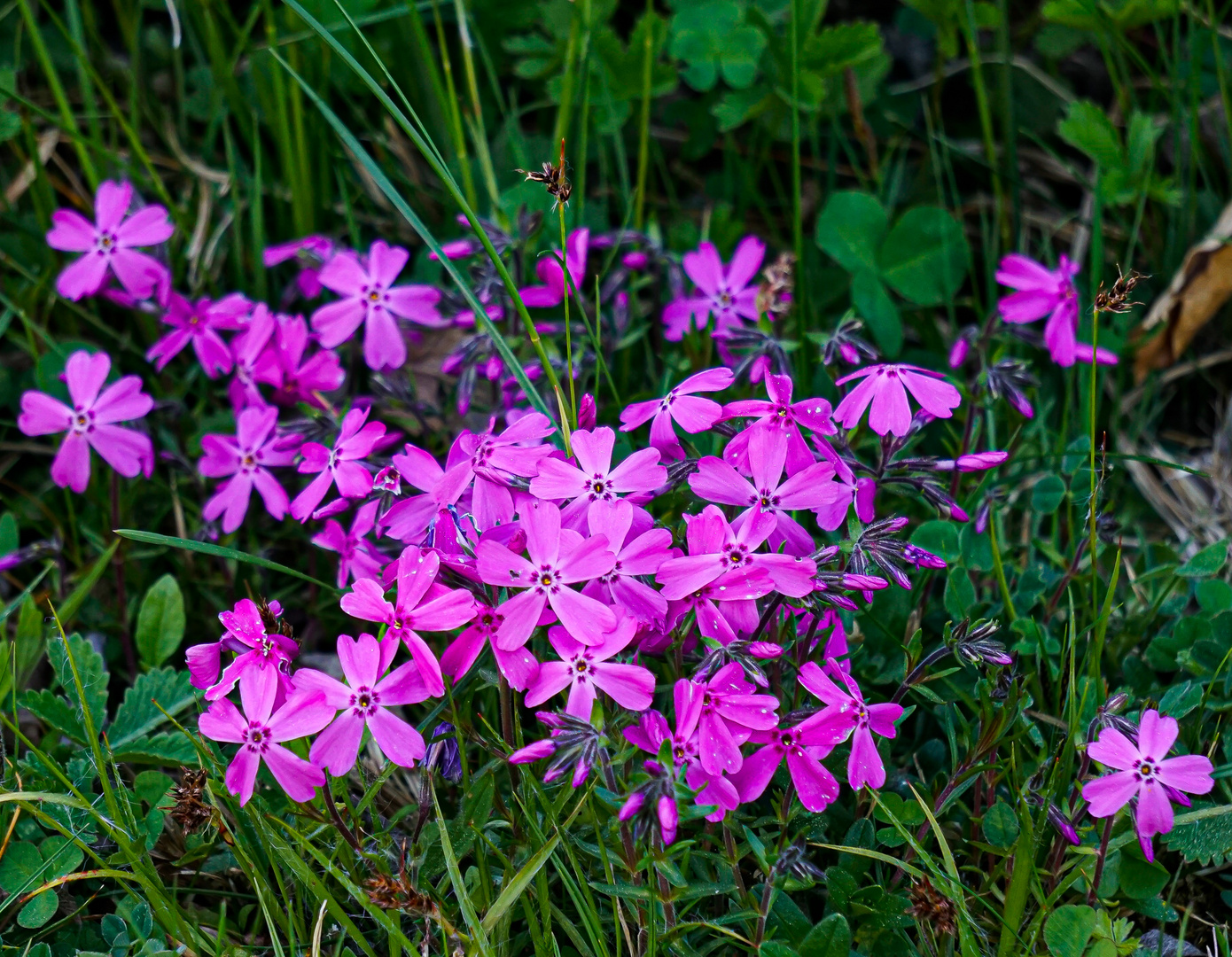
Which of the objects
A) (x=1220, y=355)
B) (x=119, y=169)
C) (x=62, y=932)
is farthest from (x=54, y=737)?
(x=1220, y=355)

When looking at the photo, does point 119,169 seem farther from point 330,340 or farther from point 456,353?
point 456,353

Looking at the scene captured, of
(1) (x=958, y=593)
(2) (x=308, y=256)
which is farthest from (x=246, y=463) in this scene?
(1) (x=958, y=593)

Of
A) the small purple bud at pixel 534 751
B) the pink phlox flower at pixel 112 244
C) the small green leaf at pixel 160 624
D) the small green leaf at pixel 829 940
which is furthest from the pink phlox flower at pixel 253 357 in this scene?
the small green leaf at pixel 829 940

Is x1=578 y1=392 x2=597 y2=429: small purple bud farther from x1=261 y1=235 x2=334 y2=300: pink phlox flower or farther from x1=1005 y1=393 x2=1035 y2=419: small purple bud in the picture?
x1=261 y1=235 x2=334 y2=300: pink phlox flower

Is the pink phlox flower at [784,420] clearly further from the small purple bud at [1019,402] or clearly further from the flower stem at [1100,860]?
the flower stem at [1100,860]

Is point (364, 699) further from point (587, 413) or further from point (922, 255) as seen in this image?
point (922, 255)

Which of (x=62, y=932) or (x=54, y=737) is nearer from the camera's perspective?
(x=62, y=932)
